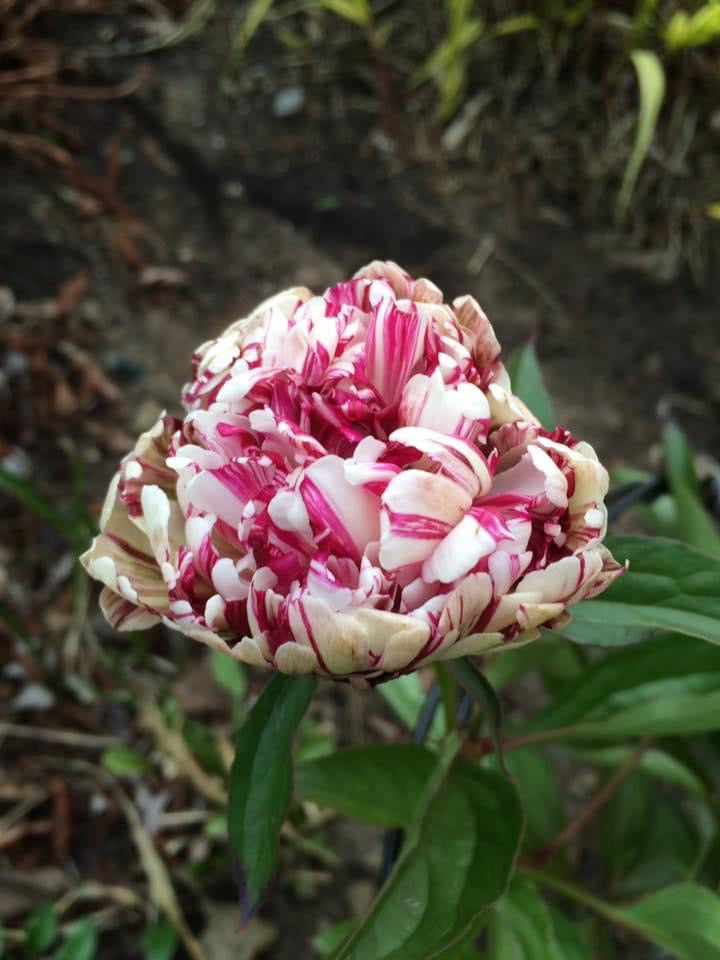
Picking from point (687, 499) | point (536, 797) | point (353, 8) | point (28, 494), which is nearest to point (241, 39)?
point (353, 8)

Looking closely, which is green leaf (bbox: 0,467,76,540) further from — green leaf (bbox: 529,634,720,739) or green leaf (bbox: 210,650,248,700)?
green leaf (bbox: 529,634,720,739)

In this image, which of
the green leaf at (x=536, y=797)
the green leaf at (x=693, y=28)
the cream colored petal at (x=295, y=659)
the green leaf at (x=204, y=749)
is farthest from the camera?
the green leaf at (x=693, y=28)

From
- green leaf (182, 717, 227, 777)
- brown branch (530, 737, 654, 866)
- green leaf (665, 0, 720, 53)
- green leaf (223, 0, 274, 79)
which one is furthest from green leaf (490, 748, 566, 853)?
green leaf (223, 0, 274, 79)

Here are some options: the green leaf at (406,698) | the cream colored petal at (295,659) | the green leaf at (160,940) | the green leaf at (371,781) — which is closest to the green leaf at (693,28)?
the green leaf at (406,698)

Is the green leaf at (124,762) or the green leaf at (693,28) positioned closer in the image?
the green leaf at (124,762)

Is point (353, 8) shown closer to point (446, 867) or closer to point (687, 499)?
point (687, 499)

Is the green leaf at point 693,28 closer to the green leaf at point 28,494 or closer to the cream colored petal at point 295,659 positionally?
the green leaf at point 28,494
